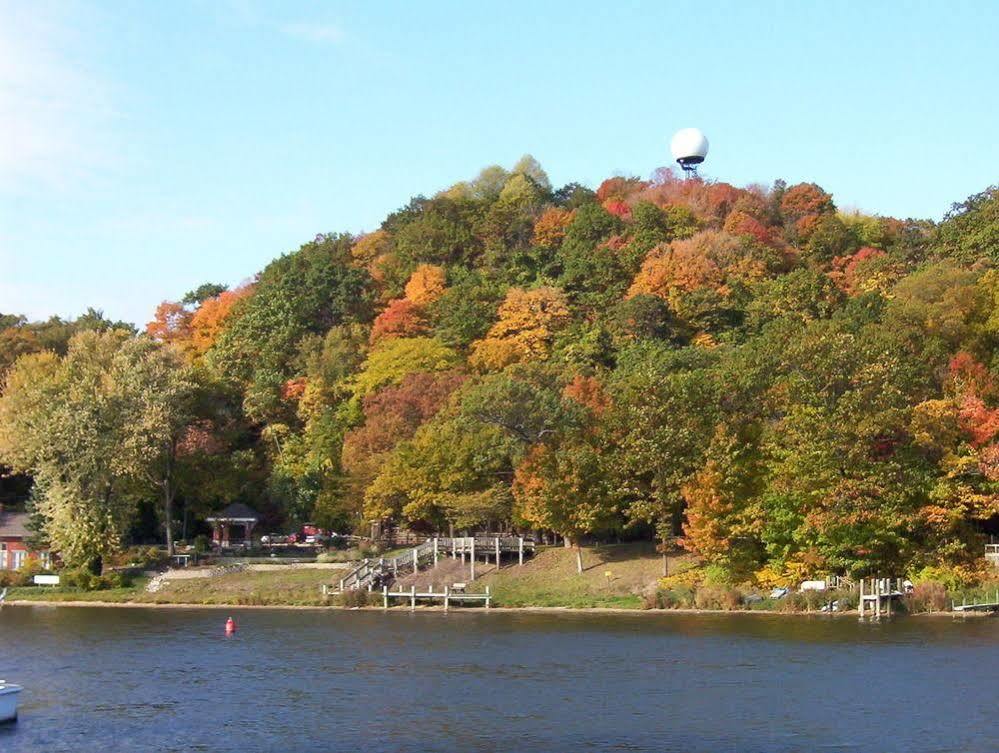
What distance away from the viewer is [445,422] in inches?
3231

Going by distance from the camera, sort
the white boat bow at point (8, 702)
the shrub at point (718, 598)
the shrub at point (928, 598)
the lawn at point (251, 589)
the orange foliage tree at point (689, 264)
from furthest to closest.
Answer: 1. the orange foliage tree at point (689, 264)
2. the lawn at point (251, 589)
3. the shrub at point (718, 598)
4. the shrub at point (928, 598)
5. the white boat bow at point (8, 702)

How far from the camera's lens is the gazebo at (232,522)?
8900 cm

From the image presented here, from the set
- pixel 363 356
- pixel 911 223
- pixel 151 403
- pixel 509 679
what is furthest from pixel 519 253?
pixel 509 679

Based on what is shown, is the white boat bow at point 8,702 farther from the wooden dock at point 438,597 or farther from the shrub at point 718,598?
the shrub at point 718,598

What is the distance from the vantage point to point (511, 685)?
4528 centimetres

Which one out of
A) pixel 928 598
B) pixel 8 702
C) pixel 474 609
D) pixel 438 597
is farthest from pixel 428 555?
pixel 8 702

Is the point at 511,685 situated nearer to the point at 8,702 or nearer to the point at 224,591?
the point at 8,702

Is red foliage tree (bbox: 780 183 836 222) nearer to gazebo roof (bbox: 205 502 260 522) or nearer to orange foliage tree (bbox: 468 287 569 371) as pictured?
orange foliage tree (bbox: 468 287 569 371)

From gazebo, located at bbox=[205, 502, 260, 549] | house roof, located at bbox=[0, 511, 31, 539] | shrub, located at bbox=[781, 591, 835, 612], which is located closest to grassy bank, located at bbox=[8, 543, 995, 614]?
shrub, located at bbox=[781, 591, 835, 612]

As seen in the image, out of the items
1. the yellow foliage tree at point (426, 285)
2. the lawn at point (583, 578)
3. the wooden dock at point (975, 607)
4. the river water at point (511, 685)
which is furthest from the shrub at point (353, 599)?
the yellow foliage tree at point (426, 285)

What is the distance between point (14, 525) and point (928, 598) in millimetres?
58645

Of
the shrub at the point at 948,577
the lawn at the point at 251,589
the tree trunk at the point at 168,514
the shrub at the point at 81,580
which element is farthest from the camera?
the tree trunk at the point at 168,514

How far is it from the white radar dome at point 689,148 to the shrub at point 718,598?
236ft

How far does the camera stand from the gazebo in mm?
89000
